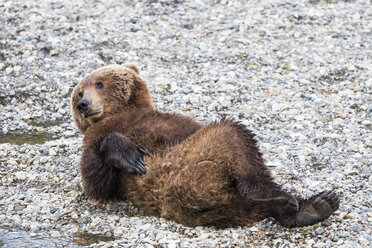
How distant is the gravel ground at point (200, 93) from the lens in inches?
206

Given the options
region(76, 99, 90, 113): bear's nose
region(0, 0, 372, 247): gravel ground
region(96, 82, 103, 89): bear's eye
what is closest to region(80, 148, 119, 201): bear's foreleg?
region(0, 0, 372, 247): gravel ground

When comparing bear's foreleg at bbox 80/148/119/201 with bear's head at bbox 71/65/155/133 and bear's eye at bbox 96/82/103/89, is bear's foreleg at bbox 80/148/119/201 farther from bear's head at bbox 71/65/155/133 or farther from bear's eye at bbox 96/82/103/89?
bear's eye at bbox 96/82/103/89

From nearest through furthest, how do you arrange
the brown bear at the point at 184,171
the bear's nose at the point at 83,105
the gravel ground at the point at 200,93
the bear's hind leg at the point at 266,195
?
the bear's hind leg at the point at 266,195
the brown bear at the point at 184,171
the gravel ground at the point at 200,93
the bear's nose at the point at 83,105

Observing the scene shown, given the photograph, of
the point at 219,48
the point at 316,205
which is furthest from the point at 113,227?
the point at 219,48

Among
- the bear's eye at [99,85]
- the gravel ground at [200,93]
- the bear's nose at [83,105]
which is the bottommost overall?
the gravel ground at [200,93]

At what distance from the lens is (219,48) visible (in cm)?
998

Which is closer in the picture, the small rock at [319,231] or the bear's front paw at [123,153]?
the small rock at [319,231]

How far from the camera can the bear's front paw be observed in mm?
5367

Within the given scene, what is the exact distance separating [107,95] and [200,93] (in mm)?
2501

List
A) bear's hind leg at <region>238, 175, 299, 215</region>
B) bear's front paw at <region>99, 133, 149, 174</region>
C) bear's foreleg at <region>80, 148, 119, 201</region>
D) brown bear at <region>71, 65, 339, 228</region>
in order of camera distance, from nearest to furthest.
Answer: bear's hind leg at <region>238, 175, 299, 215</region> → brown bear at <region>71, 65, 339, 228</region> → bear's front paw at <region>99, 133, 149, 174</region> → bear's foreleg at <region>80, 148, 119, 201</region>

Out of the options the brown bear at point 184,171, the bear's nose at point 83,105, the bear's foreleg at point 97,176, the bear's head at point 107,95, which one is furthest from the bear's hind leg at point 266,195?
the bear's nose at point 83,105

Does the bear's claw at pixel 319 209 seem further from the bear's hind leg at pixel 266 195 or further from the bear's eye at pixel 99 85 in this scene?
the bear's eye at pixel 99 85

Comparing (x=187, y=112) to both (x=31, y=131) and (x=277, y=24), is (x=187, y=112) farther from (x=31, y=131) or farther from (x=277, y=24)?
(x=277, y=24)

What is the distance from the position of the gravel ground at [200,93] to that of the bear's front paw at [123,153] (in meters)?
0.49
